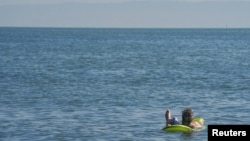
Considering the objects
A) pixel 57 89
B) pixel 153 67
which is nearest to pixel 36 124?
pixel 57 89

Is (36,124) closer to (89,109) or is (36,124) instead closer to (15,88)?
(89,109)

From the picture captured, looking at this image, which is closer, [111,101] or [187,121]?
[187,121]

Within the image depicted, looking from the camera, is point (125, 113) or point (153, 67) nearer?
point (125, 113)

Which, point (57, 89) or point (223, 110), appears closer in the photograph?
point (223, 110)

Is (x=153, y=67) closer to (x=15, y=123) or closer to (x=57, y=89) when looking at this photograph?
(x=57, y=89)

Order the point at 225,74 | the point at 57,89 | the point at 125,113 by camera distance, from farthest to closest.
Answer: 1. the point at 225,74
2. the point at 57,89
3. the point at 125,113

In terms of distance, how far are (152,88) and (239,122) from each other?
1973 cm

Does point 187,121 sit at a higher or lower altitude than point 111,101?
lower

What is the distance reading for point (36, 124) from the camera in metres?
37.3

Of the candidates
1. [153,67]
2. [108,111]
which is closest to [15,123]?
[108,111]

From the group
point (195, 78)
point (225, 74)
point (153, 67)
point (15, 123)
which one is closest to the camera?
point (15, 123)

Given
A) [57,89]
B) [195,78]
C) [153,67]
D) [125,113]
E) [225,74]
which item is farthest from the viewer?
[153,67]

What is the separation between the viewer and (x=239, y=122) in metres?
38.3

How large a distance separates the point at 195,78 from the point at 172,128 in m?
34.2
